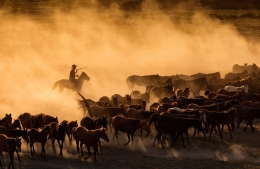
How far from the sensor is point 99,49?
2164 inches

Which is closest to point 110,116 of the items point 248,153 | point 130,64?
point 248,153

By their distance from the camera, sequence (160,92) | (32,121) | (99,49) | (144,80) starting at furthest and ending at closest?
(99,49), (144,80), (160,92), (32,121)

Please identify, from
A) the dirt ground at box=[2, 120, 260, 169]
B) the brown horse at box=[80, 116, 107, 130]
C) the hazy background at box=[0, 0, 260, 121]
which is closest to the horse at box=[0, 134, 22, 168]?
the dirt ground at box=[2, 120, 260, 169]

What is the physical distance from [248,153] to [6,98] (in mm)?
16508

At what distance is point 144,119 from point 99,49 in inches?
1333

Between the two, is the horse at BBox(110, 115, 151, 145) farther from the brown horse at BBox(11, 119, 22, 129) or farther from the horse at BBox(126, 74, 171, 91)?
the horse at BBox(126, 74, 171, 91)

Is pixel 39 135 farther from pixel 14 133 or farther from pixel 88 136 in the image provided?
pixel 88 136

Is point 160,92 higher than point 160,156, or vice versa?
point 160,92

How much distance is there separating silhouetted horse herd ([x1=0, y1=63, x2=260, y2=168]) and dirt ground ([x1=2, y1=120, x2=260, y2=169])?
327mm

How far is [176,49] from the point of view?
5412 centimetres

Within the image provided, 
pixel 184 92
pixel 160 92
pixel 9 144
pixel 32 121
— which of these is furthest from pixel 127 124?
pixel 160 92

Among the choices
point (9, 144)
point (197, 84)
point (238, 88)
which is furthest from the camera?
point (197, 84)

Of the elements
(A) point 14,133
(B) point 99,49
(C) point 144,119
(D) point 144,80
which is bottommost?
(A) point 14,133

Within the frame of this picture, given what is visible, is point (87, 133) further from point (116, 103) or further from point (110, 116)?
point (116, 103)
